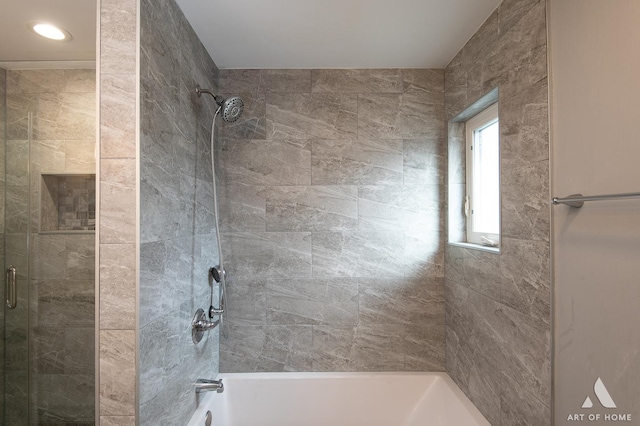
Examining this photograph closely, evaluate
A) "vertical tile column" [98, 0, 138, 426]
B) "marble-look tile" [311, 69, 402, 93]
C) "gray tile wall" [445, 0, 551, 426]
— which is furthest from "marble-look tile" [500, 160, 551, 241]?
"vertical tile column" [98, 0, 138, 426]

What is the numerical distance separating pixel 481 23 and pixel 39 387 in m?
2.38

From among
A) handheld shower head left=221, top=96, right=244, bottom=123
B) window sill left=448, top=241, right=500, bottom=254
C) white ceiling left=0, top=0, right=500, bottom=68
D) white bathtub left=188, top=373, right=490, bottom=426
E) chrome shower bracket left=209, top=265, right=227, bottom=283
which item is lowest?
white bathtub left=188, top=373, right=490, bottom=426

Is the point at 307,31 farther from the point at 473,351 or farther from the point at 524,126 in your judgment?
the point at 473,351

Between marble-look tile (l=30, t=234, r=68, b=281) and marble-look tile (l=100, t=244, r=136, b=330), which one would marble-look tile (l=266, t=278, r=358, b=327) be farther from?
marble-look tile (l=30, t=234, r=68, b=281)

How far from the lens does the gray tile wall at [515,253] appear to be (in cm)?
127

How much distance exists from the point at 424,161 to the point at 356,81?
0.68 metres

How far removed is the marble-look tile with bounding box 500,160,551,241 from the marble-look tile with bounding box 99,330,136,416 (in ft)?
4.96

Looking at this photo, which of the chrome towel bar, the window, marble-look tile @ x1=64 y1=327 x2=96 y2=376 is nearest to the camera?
the chrome towel bar

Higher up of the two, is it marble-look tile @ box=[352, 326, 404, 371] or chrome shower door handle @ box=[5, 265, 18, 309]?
chrome shower door handle @ box=[5, 265, 18, 309]

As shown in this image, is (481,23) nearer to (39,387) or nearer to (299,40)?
(299,40)

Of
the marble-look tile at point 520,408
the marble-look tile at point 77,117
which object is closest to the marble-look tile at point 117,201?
the marble-look tile at point 77,117

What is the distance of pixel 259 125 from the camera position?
2.25 metres

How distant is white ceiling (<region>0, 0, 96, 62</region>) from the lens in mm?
1081

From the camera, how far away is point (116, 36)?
1237 millimetres
